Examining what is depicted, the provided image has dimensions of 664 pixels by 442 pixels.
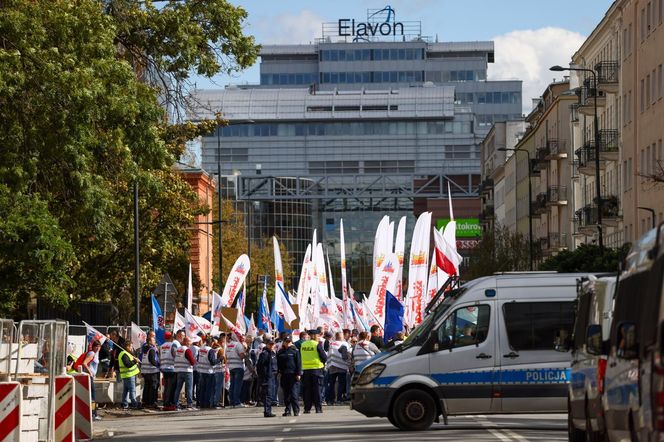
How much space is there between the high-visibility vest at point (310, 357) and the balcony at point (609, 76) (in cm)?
4046

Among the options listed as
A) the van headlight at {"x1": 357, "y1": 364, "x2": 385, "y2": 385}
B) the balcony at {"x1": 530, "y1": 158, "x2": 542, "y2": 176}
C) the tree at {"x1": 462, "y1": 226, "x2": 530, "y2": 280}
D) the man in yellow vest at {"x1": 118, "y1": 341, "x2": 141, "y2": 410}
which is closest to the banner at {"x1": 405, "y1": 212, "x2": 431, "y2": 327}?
the man in yellow vest at {"x1": 118, "y1": 341, "x2": 141, "y2": 410}

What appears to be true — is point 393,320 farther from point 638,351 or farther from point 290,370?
point 638,351

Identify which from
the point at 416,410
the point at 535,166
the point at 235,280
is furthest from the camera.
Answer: the point at 535,166

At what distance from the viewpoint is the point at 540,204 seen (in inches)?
3903

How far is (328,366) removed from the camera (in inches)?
1507

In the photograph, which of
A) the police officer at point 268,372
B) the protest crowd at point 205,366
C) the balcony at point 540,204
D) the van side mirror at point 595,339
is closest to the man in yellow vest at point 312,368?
the police officer at point 268,372

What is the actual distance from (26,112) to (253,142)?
159m

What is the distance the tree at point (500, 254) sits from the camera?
98.0m

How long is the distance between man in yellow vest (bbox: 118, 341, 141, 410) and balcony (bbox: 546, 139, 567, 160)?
195 ft

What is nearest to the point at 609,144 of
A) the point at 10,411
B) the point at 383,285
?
the point at 383,285

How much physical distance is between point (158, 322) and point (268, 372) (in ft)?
34.1

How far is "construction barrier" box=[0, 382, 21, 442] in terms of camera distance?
776 inches

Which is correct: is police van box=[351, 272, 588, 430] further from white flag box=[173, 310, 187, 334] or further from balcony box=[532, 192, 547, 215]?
balcony box=[532, 192, 547, 215]

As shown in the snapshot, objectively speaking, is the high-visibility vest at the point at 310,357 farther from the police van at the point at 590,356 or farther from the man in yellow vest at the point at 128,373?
the police van at the point at 590,356
